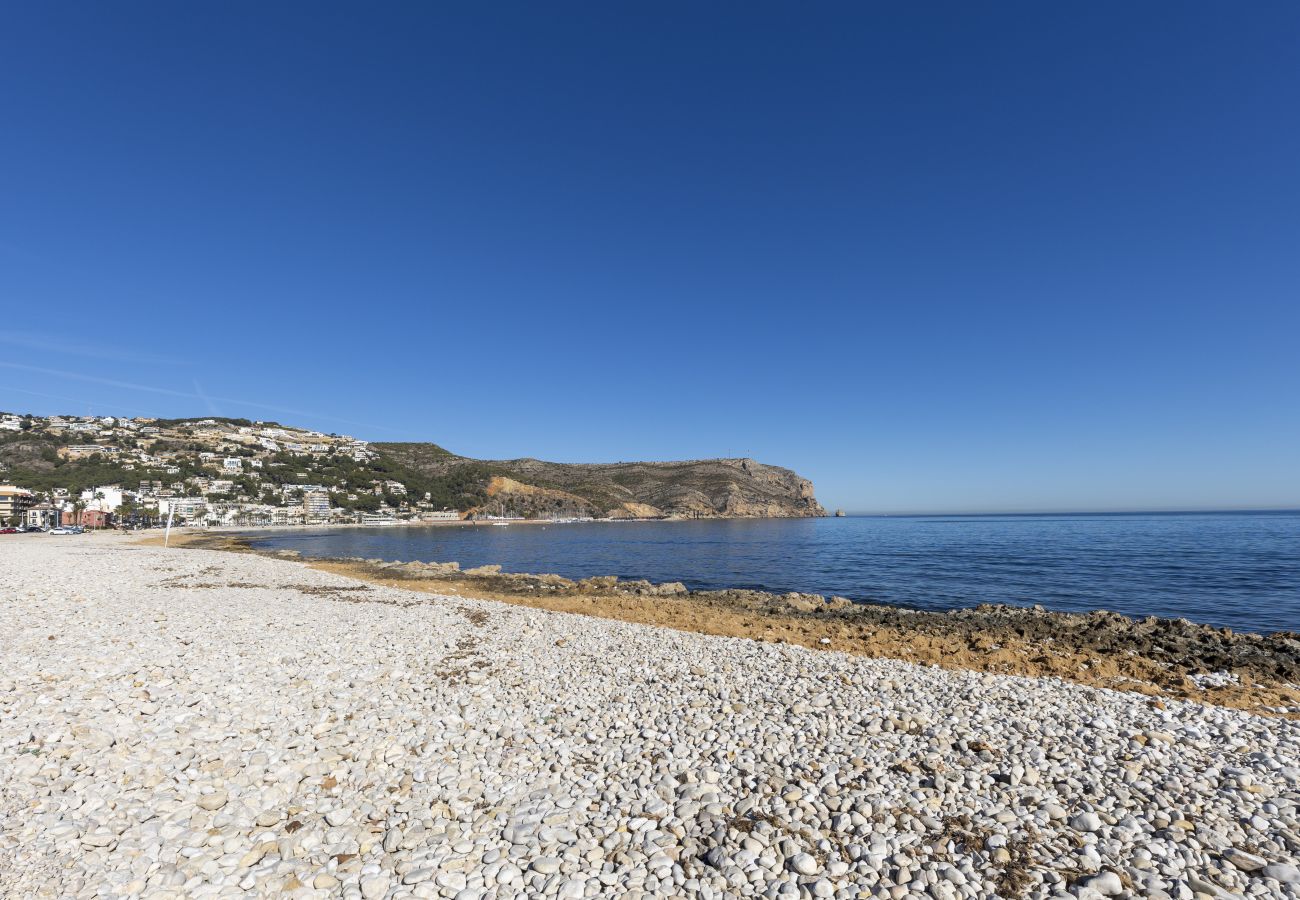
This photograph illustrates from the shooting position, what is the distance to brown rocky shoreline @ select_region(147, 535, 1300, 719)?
→ 11.7 meters

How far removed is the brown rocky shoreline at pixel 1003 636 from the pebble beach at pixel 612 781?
2269 millimetres

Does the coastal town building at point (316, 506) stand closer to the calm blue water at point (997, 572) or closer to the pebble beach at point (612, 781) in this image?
the calm blue water at point (997, 572)

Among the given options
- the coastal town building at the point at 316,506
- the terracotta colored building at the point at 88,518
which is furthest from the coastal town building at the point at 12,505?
the coastal town building at the point at 316,506

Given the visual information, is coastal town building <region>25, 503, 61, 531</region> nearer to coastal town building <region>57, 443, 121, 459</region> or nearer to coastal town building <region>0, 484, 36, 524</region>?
coastal town building <region>0, 484, 36, 524</region>

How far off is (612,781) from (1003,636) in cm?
1492

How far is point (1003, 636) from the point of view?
16656 mm

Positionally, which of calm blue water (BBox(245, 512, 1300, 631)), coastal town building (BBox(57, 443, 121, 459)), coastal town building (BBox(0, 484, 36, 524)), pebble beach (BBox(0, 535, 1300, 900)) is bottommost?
calm blue water (BBox(245, 512, 1300, 631))

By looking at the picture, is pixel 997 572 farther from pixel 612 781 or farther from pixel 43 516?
pixel 43 516

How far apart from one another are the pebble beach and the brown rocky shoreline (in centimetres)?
227

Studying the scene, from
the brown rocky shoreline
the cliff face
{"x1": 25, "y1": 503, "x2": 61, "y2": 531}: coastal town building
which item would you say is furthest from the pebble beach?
the cliff face

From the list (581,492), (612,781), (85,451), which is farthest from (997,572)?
(85,451)

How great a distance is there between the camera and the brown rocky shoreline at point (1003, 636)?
11.7m

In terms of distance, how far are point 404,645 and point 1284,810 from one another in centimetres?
1377

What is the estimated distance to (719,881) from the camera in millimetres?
4789
